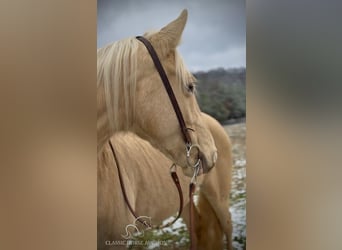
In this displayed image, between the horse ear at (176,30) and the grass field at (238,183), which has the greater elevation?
the horse ear at (176,30)

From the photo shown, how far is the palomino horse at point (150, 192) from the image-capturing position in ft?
4.33

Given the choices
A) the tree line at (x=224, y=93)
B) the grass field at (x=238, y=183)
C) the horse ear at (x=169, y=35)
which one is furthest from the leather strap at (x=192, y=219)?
the horse ear at (x=169, y=35)

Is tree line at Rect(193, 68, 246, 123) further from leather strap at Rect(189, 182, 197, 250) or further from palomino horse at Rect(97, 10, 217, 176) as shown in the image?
leather strap at Rect(189, 182, 197, 250)

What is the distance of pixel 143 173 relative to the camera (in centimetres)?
133

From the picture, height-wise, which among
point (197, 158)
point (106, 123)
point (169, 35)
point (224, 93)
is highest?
point (169, 35)

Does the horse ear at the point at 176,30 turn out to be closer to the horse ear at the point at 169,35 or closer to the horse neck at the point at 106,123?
the horse ear at the point at 169,35

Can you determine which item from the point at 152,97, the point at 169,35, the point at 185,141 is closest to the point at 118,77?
the point at 152,97

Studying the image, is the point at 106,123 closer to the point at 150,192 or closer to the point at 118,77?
the point at 118,77

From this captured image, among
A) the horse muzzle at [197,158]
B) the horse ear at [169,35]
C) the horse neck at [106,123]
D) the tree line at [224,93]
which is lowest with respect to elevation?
the horse muzzle at [197,158]

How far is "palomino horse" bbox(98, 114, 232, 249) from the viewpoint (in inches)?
51.9

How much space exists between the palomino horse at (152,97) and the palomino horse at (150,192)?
35mm

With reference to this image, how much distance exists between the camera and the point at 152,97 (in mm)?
1316

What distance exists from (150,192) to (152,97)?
0.37 m
